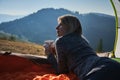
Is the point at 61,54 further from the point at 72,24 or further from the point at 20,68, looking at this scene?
the point at 20,68

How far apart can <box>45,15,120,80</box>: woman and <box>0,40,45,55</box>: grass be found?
3128 millimetres

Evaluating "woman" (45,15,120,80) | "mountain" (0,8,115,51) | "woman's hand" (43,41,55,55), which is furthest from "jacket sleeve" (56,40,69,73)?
"mountain" (0,8,115,51)

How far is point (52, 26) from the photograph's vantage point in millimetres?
5543

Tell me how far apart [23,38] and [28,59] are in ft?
11.5

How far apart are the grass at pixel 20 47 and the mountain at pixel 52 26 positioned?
0.25 metres

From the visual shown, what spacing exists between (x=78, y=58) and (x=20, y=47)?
3.64 metres

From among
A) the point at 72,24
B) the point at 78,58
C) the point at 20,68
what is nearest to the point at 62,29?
the point at 72,24

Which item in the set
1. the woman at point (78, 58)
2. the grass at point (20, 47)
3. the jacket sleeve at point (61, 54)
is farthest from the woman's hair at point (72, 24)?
the grass at point (20, 47)

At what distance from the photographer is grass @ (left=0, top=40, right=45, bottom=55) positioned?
5218mm

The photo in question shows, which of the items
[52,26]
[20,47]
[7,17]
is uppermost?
[7,17]

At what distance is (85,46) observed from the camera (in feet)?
6.25

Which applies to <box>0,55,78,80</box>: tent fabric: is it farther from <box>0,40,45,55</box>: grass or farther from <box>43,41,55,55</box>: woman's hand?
<box>0,40,45,55</box>: grass

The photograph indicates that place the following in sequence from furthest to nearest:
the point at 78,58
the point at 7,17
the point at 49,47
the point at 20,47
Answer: the point at 7,17 < the point at 20,47 < the point at 49,47 < the point at 78,58

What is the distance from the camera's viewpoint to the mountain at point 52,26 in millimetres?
5617
